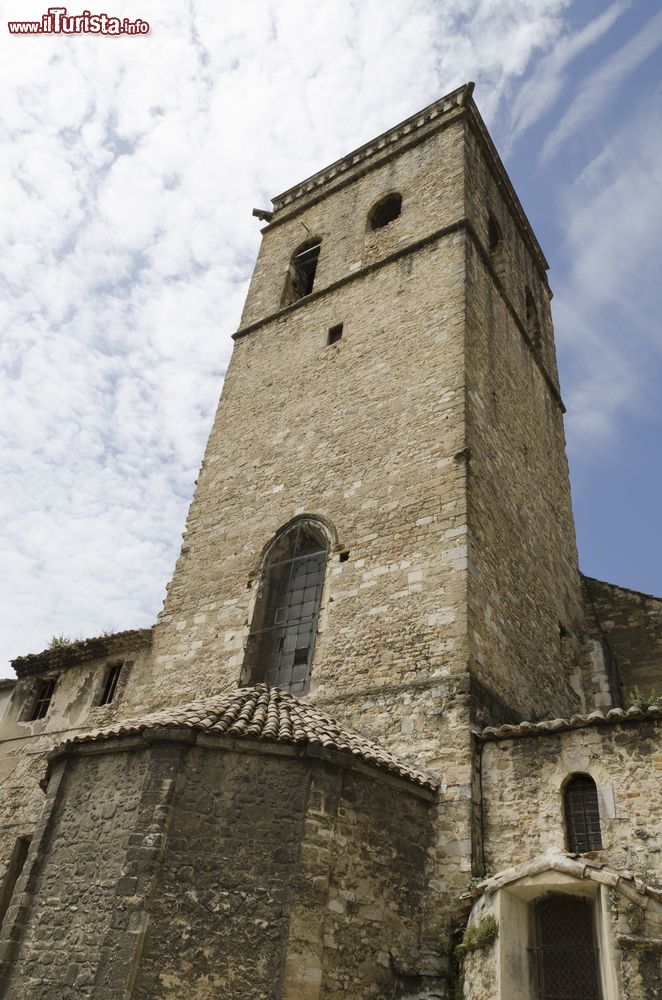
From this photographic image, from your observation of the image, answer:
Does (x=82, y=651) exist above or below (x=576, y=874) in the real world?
above

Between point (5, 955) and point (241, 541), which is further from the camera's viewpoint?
point (241, 541)

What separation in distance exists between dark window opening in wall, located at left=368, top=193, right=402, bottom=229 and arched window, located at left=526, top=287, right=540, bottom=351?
3.61 metres

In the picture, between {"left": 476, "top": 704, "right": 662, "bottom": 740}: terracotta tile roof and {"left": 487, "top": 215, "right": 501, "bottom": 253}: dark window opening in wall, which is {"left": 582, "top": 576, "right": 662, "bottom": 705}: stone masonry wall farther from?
{"left": 487, "top": 215, "right": 501, "bottom": 253}: dark window opening in wall

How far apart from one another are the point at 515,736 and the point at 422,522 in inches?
122

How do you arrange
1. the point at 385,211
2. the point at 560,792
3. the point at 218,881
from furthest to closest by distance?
the point at 385,211
the point at 560,792
the point at 218,881

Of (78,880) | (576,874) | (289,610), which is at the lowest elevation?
(78,880)

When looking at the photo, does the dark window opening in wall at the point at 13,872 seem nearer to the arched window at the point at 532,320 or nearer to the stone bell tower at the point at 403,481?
the stone bell tower at the point at 403,481

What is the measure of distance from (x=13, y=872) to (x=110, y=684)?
288 centimetres

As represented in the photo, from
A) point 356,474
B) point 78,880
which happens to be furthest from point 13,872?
point 356,474

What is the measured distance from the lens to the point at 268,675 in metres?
10.7

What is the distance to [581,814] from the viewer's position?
745 centimetres

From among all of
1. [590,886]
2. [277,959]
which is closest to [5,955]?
[277,959]

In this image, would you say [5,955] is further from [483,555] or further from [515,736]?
[483,555]

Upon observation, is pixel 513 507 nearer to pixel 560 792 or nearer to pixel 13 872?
pixel 560 792
